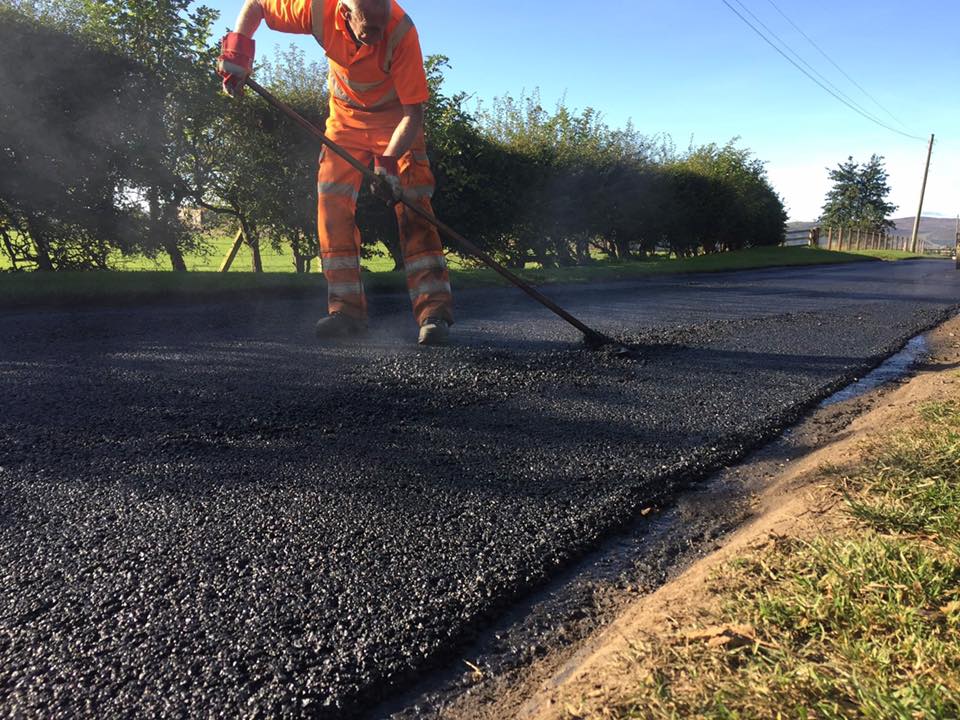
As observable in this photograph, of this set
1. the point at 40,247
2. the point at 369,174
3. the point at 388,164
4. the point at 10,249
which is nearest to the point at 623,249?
the point at 40,247

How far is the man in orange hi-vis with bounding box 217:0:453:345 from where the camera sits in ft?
13.6

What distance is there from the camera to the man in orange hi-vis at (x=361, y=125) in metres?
4.14

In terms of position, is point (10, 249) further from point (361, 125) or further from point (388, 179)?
point (388, 179)

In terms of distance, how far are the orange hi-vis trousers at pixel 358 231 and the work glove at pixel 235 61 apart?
66 cm

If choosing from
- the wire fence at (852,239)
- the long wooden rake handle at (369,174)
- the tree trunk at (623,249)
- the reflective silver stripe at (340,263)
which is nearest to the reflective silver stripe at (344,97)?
the long wooden rake handle at (369,174)

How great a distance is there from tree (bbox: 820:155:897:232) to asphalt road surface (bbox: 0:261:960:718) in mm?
56229

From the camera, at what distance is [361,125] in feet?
14.8

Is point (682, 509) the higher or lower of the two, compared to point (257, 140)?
lower

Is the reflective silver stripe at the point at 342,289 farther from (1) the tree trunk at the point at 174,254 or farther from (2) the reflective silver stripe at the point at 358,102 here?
(1) the tree trunk at the point at 174,254

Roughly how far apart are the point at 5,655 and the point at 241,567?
0.46 meters

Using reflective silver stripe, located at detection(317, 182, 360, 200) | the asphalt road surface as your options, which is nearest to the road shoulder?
the asphalt road surface

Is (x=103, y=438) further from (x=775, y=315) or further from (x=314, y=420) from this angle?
(x=775, y=315)

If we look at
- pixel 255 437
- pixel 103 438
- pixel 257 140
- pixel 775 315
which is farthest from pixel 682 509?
pixel 257 140

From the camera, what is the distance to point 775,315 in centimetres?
650
